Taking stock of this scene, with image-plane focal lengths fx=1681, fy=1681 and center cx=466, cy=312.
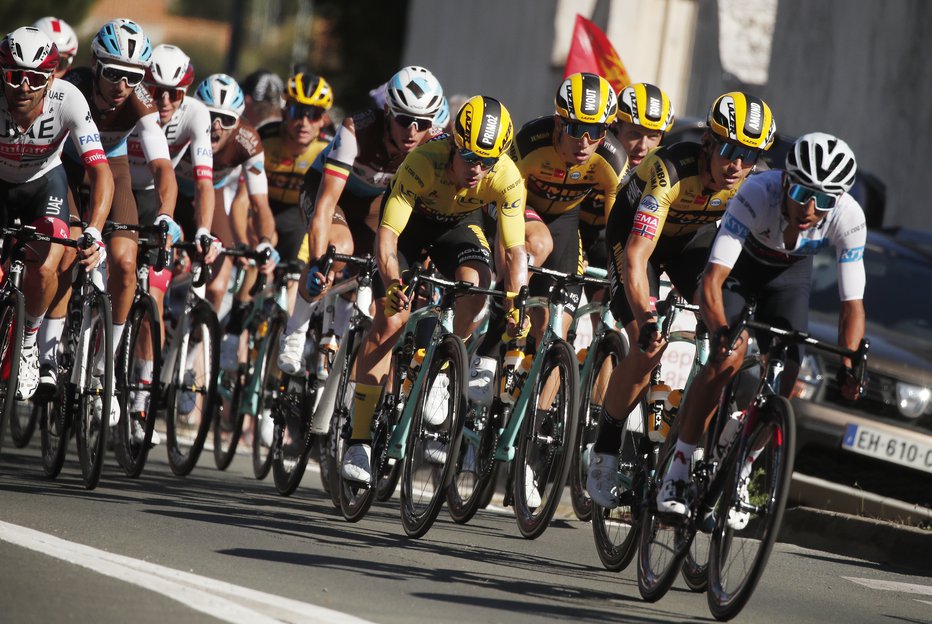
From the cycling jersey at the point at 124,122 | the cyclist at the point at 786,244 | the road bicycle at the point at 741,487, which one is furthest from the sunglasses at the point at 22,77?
the road bicycle at the point at 741,487

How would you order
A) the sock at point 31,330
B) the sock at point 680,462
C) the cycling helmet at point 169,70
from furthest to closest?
the cycling helmet at point 169,70, the sock at point 31,330, the sock at point 680,462

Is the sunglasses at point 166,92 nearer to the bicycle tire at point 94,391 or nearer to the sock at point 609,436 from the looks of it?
the bicycle tire at point 94,391

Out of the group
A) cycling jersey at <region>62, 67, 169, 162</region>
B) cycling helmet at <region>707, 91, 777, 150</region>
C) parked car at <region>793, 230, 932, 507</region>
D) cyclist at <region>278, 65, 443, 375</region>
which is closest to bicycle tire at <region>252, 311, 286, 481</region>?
cyclist at <region>278, 65, 443, 375</region>

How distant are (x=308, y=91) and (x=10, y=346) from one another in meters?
3.93

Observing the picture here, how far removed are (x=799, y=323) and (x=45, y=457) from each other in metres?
4.43

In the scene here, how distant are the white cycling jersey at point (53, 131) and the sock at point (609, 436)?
3080mm

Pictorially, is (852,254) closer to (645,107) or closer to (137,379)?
(645,107)

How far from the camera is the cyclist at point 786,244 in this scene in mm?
7116

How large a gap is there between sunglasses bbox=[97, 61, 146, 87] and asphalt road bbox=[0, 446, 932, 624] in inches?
90.6

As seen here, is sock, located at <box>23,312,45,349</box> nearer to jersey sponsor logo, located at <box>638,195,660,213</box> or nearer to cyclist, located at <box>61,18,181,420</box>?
cyclist, located at <box>61,18,181,420</box>

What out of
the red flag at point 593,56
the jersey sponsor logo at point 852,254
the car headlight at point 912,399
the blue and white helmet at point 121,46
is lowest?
the car headlight at point 912,399

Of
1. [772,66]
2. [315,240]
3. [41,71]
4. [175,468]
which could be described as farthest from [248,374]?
[772,66]

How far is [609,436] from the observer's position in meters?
8.20

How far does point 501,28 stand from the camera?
33062 millimetres
